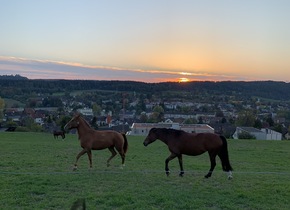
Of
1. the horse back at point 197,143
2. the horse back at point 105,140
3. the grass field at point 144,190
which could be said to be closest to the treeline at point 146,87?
the horse back at point 105,140

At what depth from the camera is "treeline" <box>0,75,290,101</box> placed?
424 ft

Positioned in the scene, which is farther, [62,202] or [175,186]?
[175,186]

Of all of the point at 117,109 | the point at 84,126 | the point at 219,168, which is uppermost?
the point at 84,126

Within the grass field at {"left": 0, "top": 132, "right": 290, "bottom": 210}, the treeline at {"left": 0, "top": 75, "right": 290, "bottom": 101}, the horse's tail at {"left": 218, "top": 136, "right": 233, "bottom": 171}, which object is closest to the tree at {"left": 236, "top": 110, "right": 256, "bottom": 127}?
the treeline at {"left": 0, "top": 75, "right": 290, "bottom": 101}

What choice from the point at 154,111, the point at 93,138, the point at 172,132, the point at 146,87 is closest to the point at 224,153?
the point at 172,132

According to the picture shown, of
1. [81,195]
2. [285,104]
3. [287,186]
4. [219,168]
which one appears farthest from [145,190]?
[285,104]

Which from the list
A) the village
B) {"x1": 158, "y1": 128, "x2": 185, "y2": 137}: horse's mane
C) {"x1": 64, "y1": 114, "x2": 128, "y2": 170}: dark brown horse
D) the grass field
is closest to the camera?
the grass field

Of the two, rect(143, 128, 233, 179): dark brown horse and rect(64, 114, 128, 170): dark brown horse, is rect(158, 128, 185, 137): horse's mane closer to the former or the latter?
rect(143, 128, 233, 179): dark brown horse

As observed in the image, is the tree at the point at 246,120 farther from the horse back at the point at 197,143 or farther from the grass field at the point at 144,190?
the horse back at the point at 197,143

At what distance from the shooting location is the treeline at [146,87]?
424ft

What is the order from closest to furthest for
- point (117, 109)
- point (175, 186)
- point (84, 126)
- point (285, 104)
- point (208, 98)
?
point (175, 186), point (84, 126), point (117, 109), point (285, 104), point (208, 98)

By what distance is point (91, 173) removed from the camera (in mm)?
10898

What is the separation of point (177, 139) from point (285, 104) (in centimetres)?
13216

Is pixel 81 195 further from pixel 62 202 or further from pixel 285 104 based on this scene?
pixel 285 104
